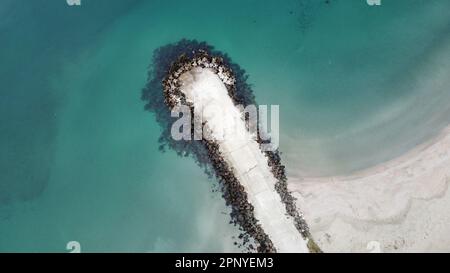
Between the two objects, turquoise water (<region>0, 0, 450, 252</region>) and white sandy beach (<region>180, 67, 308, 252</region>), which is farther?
turquoise water (<region>0, 0, 450, 252</region>)

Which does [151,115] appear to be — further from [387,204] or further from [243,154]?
[387,204]

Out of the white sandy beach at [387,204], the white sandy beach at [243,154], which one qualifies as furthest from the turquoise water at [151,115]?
the white sandy beach at [243,154]

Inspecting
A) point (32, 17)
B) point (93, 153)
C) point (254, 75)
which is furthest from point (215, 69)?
point (32, 17)

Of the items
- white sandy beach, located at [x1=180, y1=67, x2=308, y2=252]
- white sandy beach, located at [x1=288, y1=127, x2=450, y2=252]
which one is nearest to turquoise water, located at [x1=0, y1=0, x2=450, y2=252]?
→ white sandy beach, located at [x1=288, y1=127, x2=450, y2=252]

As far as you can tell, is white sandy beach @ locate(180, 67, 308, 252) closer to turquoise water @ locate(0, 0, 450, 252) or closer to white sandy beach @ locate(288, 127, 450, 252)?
white sandy beach @ locate(288, 127, 450, 252)
